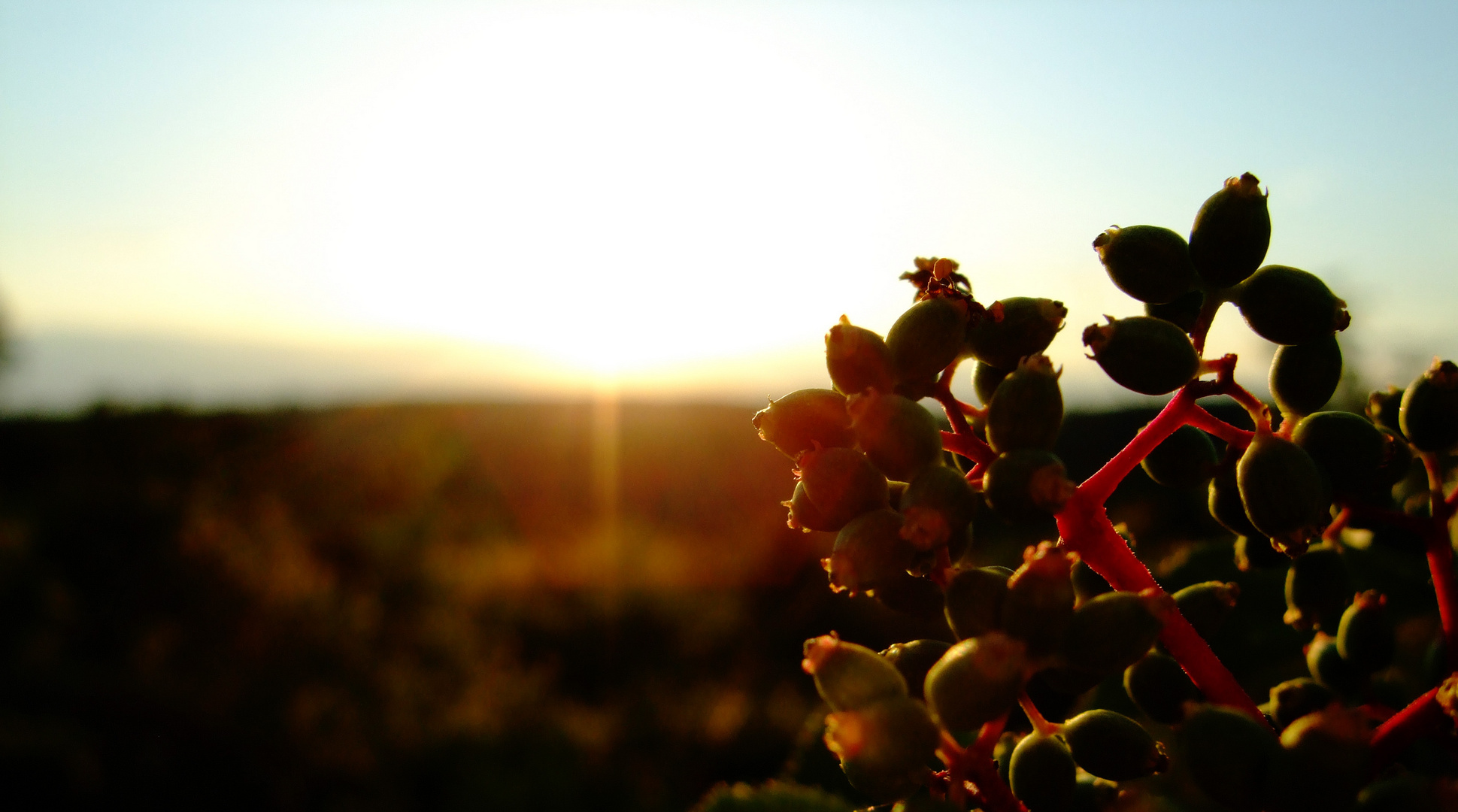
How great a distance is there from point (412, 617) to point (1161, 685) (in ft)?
26.5

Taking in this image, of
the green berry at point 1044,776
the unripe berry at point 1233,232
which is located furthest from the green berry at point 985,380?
the green berry at point 1044,776

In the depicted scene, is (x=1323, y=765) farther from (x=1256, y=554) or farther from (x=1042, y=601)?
(x=1256, y=554)

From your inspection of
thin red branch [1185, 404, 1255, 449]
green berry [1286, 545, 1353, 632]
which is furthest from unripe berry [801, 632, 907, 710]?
green berry [1286, 545, 1353, 632]

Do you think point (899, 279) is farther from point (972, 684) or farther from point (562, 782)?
point (562, 782)

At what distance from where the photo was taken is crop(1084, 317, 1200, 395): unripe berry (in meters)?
0.82

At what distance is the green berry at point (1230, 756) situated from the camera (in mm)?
631

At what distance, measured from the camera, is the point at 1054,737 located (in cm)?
81

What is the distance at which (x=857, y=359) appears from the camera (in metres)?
0.81

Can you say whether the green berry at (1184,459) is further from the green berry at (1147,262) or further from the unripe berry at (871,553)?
the unripe berry at (871,553)

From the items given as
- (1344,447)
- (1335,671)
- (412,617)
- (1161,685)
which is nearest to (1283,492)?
(1344,447)

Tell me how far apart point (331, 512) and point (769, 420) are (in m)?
11.3

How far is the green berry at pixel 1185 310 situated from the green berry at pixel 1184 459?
11cm

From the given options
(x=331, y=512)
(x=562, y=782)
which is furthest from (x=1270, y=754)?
(x=331, y=512)

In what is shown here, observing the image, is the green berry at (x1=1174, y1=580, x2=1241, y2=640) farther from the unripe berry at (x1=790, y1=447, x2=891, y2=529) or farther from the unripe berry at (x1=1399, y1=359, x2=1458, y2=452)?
the unripe berry at (x1=790, y1=447, x2=891, y2=529)
